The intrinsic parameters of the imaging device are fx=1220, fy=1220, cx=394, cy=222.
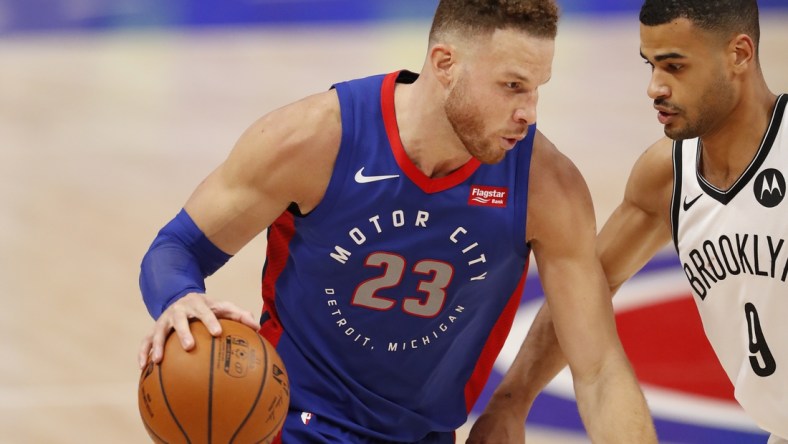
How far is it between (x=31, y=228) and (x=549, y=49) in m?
5.95

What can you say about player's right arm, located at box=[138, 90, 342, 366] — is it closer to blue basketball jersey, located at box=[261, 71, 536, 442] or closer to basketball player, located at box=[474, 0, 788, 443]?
blue basketball jersey, located at box=[261, 71, 536, 442]

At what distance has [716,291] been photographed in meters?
4.44

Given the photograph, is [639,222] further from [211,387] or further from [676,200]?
[211,387]

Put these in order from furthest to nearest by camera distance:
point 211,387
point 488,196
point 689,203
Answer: point 689,203, point 488,196, point 211,387

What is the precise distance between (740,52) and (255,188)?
177 cm

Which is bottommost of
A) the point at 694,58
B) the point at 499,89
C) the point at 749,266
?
the point at 749,266

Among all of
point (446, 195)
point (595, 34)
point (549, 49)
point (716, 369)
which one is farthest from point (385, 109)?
point (595, 34)

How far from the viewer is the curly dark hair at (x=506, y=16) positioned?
402cm

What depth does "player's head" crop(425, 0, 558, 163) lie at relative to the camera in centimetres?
402

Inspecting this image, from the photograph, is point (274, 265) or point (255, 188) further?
point (274, 265)

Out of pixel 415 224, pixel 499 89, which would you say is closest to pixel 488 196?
pixel 415 224

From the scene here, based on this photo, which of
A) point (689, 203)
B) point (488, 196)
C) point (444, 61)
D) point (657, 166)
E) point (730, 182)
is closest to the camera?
point (444, 61)

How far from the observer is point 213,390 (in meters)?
3.70

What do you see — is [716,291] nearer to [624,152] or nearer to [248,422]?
[248,422]
